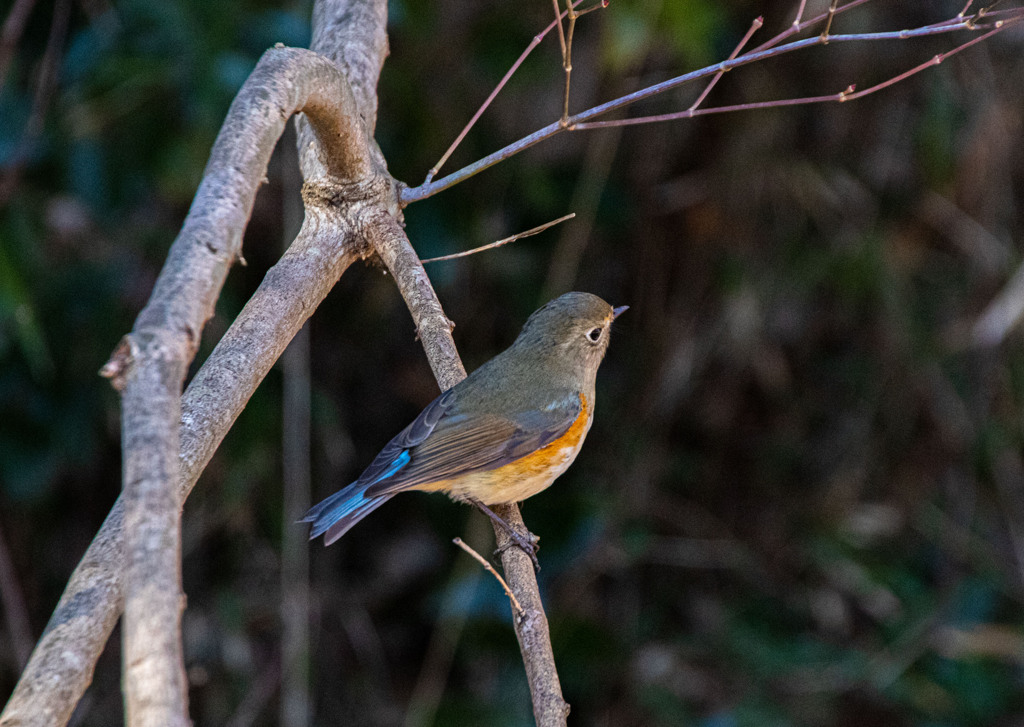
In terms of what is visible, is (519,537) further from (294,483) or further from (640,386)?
(640,386)

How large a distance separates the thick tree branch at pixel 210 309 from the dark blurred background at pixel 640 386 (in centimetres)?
126

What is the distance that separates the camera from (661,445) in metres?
4.61

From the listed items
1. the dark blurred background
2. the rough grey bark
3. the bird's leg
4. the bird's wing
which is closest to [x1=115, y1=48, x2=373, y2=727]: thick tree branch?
the rough grey bark

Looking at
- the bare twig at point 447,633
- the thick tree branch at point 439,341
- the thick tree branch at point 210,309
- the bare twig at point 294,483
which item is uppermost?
the thick tree branch at point 210,309

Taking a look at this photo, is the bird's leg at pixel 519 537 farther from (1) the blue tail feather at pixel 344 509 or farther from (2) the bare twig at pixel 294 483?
(2) the bare twig at pixel 294 483

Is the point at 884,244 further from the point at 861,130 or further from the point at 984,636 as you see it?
the point at 984,636

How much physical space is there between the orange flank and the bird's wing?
0.02 meters

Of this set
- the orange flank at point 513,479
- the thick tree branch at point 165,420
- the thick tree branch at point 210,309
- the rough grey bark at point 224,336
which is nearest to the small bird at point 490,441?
the orange flank at point 513,479

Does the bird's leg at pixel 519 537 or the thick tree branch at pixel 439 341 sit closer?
the thick tree branch at pixel 439 341

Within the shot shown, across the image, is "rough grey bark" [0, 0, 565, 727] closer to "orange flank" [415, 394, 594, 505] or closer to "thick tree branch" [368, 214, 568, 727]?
"thick tree branch" [368, 214, 568, 727]

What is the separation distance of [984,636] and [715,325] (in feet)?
5.44

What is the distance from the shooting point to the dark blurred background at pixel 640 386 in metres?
3.59

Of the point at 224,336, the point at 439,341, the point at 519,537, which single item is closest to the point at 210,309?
the point at 224,336

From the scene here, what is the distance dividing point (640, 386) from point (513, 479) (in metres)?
1.88
